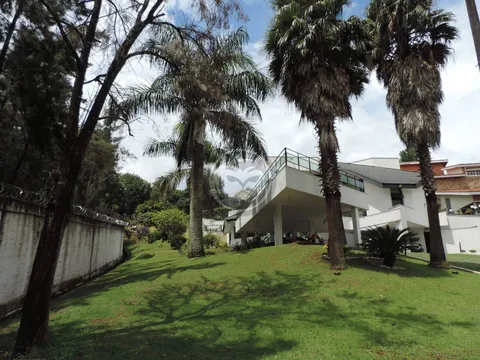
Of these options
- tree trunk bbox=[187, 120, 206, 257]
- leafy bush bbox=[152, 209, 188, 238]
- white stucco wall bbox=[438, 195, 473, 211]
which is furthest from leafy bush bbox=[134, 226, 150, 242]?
white stucco wall bbox=[438, 195, 473, 211]

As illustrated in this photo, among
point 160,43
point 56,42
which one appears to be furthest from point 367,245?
point 56,42

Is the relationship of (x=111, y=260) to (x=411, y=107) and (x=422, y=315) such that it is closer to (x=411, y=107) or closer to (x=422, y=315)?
(x=422, y=315)

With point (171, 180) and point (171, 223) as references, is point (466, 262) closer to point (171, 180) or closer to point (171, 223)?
point (171, 180)

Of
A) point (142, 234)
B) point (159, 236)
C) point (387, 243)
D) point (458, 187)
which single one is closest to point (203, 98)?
point (387, 243)

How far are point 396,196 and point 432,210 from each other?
1542 centimetres

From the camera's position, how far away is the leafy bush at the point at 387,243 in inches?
440

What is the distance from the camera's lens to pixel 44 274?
462cm

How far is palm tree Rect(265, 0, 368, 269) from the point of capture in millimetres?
10828

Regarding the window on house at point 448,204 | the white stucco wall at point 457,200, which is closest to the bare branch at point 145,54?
the white stucco wall at point 457,200

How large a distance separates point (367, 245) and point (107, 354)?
32.8ft

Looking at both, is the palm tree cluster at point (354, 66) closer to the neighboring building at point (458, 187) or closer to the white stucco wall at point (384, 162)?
the neighboring building at point (458, 187)

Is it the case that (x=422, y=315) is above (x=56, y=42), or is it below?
below

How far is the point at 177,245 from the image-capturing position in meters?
24.5

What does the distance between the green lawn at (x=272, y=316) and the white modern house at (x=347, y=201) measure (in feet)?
18.2
